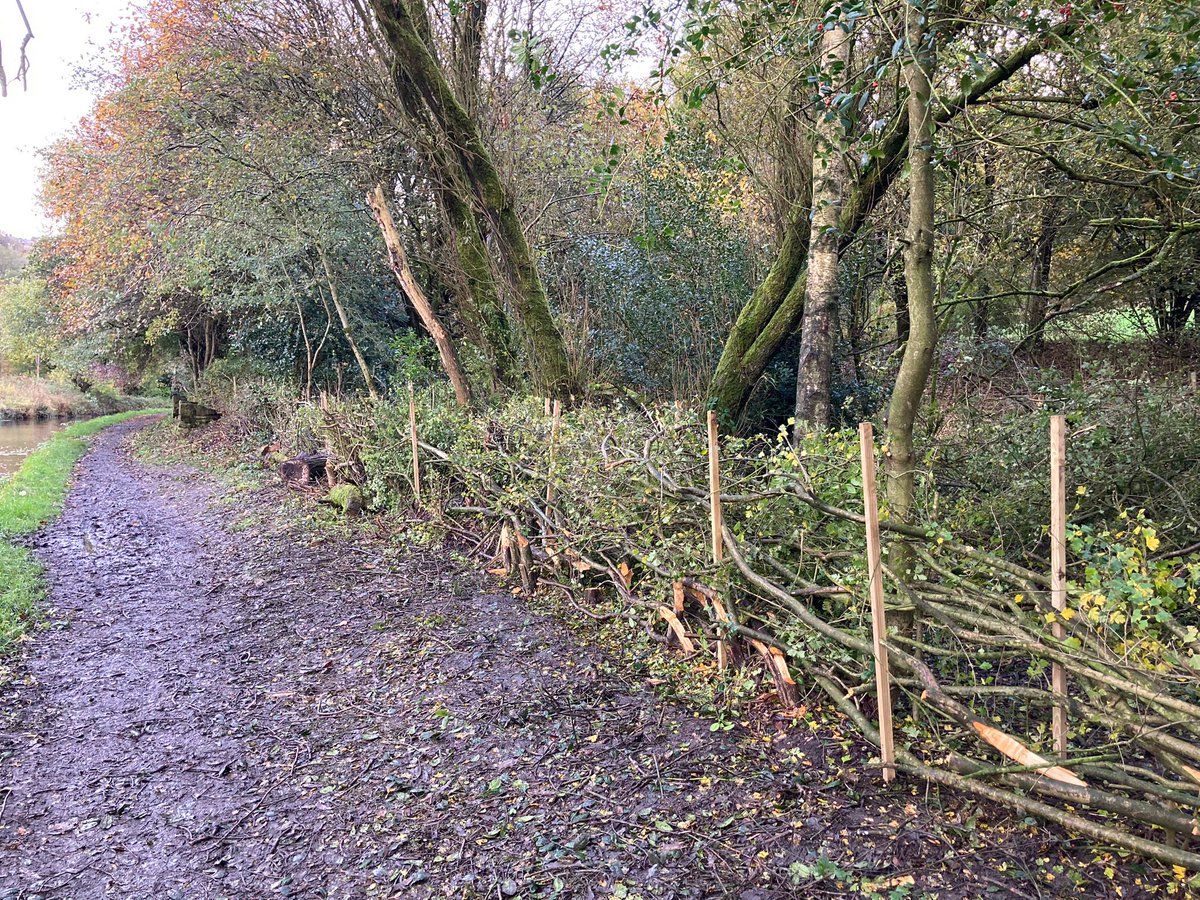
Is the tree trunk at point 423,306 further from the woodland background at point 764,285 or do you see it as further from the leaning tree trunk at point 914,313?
the leaning tree trunk at point 914,313

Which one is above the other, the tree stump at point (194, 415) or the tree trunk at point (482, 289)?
the tree trunk at point (482, 289)

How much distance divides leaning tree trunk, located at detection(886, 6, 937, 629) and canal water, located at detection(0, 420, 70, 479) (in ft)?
58.5

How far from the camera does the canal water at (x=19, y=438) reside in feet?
57.4

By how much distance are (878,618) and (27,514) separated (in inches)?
Result: 461

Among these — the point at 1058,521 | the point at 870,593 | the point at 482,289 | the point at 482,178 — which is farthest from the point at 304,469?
the point at 1058,521

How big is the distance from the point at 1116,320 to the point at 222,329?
2055 centimetres

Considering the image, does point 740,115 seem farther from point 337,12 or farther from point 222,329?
point 222,329

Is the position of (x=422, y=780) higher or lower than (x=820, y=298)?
lower

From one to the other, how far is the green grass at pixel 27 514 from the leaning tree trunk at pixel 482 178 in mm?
5341

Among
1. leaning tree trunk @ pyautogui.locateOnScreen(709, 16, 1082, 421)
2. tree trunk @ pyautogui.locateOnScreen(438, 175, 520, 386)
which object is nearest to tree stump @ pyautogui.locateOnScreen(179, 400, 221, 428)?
tree trunk @ pyautogui.locateOnScreen(438, 175, 520, 386)

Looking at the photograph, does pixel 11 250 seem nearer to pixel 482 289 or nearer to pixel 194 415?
pixel 194 415

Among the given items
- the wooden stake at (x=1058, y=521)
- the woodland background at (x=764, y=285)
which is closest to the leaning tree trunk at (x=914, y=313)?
the woodland background at (x=764, y=285)

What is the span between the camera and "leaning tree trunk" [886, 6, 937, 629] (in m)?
3.45

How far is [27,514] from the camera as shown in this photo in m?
10.3
